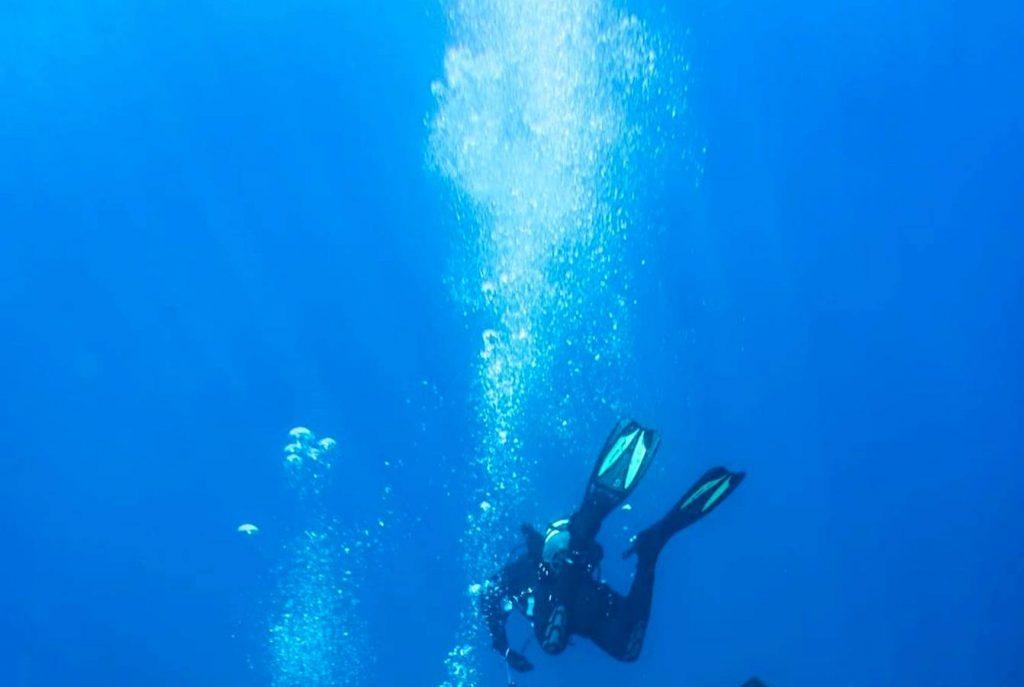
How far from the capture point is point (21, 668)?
23359 mm

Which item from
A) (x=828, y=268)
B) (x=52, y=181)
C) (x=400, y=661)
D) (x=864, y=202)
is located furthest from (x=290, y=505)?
(x=864, y=202)

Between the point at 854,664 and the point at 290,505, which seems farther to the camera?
the point at 854,664

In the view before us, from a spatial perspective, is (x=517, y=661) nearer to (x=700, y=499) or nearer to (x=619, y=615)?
(x=619, y=615)

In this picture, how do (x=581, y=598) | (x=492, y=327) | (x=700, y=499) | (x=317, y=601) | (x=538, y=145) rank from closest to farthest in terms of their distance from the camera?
1. (x=700, y=499)
2. (x=581, y=598)
3. (x=538, y=145)
4. (x=492, y=327)
5. (x=317, y=601)

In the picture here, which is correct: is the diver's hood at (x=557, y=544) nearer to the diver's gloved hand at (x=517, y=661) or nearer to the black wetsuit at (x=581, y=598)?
the black wetsuit at (x=581, y=598)

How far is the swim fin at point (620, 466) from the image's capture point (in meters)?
5.75

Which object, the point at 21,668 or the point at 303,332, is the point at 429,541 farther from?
the point at 21,668

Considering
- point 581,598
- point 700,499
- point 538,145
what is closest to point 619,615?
point 581,598

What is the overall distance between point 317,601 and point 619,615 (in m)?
22.2

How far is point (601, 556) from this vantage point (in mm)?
5988

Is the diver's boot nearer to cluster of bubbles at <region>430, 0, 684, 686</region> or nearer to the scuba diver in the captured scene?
the scuba diver

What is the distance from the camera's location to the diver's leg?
5953mm

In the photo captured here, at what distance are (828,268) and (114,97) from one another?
16941mm

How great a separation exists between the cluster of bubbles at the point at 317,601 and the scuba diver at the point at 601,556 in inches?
543
